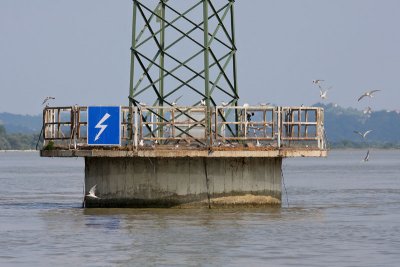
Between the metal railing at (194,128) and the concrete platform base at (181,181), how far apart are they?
2.12 feet

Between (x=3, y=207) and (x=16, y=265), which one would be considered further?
(x=3, y=207)

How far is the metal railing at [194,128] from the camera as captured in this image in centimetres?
3925

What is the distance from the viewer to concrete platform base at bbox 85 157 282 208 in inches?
1537

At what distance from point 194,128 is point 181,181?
7.06 feet

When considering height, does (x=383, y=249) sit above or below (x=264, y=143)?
below

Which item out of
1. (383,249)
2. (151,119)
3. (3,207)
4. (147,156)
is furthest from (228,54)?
(383,249)

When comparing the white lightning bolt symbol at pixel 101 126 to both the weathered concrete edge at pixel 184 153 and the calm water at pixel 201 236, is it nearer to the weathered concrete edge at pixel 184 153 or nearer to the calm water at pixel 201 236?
the weathered concrete edge at pixel 184 153

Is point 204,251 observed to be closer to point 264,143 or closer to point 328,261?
point 328,261

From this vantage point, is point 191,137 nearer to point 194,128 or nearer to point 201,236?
point 194,128

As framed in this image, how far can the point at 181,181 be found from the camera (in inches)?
1537

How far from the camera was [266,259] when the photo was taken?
1105 inches

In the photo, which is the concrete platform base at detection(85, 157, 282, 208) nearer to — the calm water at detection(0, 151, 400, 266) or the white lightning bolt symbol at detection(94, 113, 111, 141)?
the calm water at detection(0, 151, 400, 266)

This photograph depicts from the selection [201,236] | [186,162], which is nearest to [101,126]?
[186,162]

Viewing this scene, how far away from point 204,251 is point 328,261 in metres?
3.26
